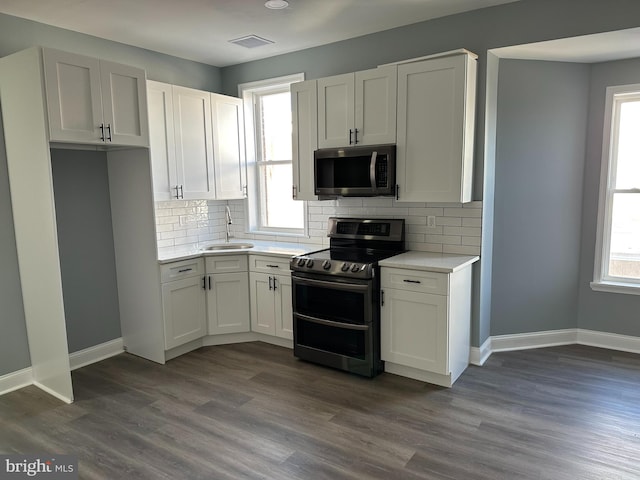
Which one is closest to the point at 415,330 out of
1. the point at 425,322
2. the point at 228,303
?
the point at 425,322

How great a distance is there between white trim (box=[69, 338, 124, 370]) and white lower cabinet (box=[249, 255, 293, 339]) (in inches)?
48.7

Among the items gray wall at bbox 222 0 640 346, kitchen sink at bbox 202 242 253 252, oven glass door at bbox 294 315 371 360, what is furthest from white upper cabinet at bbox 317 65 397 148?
oven glass door at bbox 294 315 371 360

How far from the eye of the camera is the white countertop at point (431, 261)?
304 centimetres

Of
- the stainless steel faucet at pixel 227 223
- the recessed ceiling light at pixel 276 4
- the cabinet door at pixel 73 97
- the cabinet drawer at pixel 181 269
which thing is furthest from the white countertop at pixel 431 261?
the cabinet door at pixel 73 97

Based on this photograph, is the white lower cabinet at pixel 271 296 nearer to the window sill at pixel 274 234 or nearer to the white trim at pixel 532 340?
the window sill at pixel 274 234

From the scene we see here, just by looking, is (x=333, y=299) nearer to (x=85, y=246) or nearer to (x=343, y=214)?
(x=343, y=214)

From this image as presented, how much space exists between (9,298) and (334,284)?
8.11 feet

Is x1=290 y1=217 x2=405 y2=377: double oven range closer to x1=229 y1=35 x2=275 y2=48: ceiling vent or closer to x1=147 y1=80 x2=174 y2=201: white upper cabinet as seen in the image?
x1=147 y1=80 x2=174 y2=201: white upper cabinet

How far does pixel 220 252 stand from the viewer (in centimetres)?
399

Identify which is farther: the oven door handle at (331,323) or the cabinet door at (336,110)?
the cabinet door at (336,110)

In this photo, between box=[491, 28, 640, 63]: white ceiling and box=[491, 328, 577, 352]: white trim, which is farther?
box=[491, 328, 577, 352]: white trim

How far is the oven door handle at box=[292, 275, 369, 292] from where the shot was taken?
3.25 metres

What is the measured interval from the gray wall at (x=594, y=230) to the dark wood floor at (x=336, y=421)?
298mm

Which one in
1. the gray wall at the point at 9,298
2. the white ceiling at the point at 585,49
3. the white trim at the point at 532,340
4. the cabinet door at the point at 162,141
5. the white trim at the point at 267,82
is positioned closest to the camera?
the white ceiling at the point at 585,49
